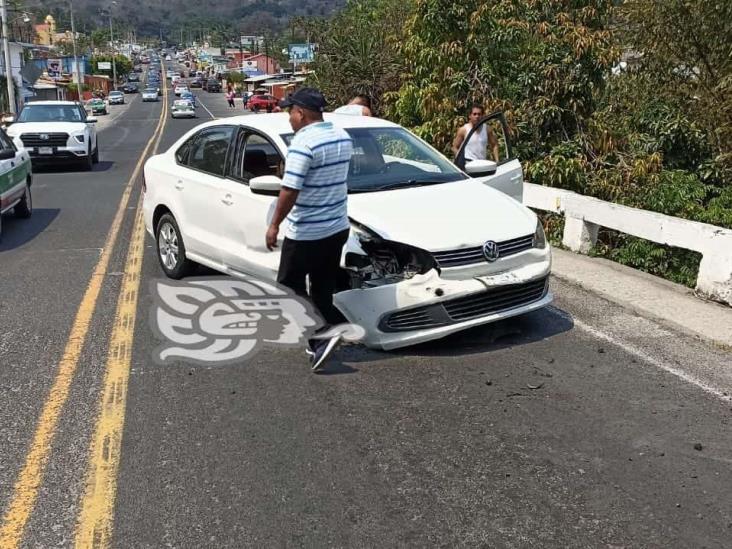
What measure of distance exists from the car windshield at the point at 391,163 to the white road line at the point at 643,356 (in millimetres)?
1505

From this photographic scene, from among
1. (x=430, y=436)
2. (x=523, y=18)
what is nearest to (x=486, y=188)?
(x=430, y=436)

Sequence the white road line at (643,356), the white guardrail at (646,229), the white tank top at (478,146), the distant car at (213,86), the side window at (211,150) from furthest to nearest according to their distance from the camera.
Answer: the distant car at (213,86) → the white tank top at (478,146) → the side window at (211,150) → the white guardrail at (646,229) → the white road line at (643,356)

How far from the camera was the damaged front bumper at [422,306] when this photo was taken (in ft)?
17.4

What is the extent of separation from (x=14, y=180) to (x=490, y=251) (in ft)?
24.0

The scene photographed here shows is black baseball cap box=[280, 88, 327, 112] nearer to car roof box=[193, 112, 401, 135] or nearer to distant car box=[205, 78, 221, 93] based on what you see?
car roof box=[193, 112, 401, 135]

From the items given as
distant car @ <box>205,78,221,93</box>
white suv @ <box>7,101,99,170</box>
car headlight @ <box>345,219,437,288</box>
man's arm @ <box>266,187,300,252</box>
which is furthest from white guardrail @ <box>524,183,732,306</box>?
distant car @ <box>205,78,221,93</box>

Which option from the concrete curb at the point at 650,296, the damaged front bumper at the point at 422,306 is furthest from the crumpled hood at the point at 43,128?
the damaged front bumper at the point at 422,306

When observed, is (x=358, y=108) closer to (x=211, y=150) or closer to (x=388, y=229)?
(x=211, y=150)

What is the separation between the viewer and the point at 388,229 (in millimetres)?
5430

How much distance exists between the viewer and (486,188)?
6.40 metres

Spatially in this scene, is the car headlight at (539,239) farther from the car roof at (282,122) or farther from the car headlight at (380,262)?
the car roof at (282,122)

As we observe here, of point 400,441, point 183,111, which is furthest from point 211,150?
point 183,111

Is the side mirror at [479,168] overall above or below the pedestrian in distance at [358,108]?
below

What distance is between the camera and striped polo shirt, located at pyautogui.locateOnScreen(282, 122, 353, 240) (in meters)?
4.77
